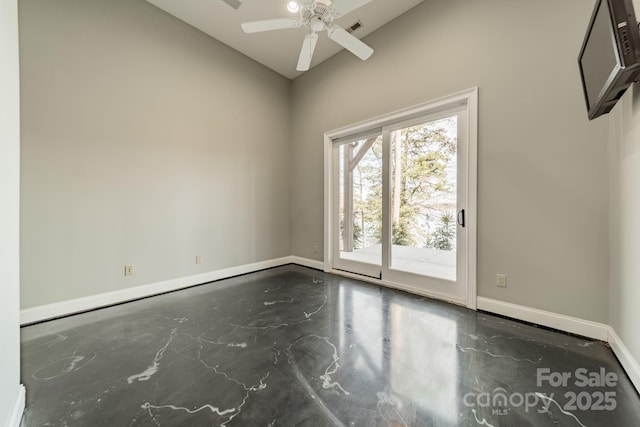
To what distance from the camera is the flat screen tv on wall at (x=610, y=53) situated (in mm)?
1189

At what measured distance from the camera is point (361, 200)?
3.60 meters

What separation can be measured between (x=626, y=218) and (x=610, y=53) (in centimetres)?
105

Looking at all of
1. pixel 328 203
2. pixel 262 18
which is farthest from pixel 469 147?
pixel 262 18

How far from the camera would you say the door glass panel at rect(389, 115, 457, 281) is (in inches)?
106

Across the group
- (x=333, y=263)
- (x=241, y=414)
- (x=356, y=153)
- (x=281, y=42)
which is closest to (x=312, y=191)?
(x=356, y=153)

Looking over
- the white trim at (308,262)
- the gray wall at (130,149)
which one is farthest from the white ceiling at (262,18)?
the white trim at (308,262)

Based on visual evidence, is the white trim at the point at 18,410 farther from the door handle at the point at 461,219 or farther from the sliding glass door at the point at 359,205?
the door handle at the point at 461,219

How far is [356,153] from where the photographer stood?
3664 millimetres

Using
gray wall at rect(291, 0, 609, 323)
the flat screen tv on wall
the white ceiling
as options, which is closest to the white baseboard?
gray wall at rect(291, 0, 609, 323)

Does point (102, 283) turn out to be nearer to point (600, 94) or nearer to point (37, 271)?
point (37, 271)

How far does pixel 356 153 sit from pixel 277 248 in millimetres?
2089

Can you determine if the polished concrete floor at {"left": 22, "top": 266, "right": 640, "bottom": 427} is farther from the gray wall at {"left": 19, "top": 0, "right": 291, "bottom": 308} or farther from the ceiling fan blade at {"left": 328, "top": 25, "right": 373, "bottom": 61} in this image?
the ceiling fan blade at {"left": 328, "top": 25, "right": 373, "bottom": 61}

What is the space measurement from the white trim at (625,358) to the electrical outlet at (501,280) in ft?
2.19

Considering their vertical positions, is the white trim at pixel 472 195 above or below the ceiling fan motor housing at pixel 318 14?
below
